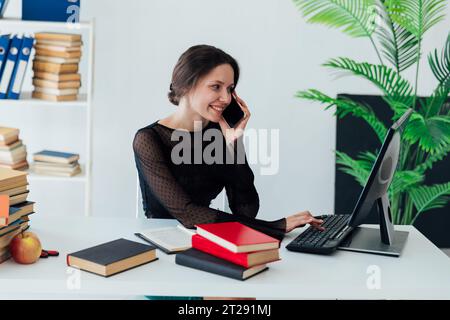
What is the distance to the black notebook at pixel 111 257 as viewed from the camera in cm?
162

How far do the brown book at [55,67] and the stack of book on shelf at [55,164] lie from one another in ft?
1.45

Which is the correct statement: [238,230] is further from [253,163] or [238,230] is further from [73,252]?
[253,163]

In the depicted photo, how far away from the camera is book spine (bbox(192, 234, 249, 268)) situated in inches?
63.8

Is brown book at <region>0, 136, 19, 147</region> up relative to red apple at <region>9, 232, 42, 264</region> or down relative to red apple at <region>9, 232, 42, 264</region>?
up

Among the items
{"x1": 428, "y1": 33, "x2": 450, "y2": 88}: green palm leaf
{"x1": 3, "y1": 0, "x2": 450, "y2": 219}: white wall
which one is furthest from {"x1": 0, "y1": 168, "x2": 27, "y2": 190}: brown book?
{"x1": 428, "y1": 33, "x2": 450, "y2": 88}: green palm leaf

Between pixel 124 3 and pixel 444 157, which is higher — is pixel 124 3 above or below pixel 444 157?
above

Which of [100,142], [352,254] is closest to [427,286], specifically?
[352,254]

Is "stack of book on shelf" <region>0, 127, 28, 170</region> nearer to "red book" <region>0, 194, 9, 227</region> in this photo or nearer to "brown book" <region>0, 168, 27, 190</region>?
"brown book" <region>0, 168, 27, 190</region>

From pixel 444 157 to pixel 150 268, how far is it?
2.59 metres

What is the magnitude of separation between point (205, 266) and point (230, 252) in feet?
0.24

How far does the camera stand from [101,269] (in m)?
1.61

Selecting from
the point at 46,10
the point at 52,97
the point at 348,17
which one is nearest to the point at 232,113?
the point at 348,17

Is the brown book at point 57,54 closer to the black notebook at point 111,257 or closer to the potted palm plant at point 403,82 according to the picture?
the potted palm plant at point 403,82

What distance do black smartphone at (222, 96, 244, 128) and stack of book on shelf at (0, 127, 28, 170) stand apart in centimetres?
133
